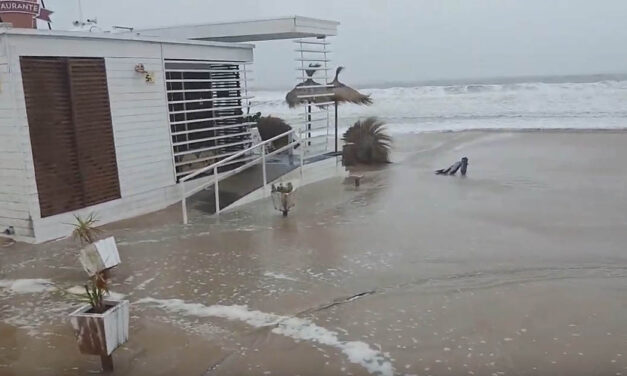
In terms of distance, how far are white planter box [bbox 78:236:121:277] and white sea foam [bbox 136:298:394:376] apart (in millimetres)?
612

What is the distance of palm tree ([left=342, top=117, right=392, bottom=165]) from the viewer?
16.0 meters

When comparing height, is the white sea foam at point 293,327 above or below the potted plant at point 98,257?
below

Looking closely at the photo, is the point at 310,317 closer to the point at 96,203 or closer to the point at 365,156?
the point at 96,203

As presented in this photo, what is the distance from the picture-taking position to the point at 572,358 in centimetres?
403

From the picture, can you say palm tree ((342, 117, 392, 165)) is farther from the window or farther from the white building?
the white building

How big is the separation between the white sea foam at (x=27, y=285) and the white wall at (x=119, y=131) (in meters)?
1.70

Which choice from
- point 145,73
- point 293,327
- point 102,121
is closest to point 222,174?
point 145,73

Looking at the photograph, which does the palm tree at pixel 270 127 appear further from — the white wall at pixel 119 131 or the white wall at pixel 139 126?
the white wall at pixel 139 126

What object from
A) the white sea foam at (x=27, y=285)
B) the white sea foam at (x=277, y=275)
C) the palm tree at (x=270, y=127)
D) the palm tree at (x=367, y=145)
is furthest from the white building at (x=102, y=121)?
the palm tree at (x=367, y=145)

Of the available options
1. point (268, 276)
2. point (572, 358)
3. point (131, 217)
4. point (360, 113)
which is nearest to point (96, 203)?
point (131, 217)

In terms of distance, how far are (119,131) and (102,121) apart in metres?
0.38

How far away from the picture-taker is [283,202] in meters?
9.02

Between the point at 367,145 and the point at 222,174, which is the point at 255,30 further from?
the point at 367,145

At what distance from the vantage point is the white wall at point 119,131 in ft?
24.2
